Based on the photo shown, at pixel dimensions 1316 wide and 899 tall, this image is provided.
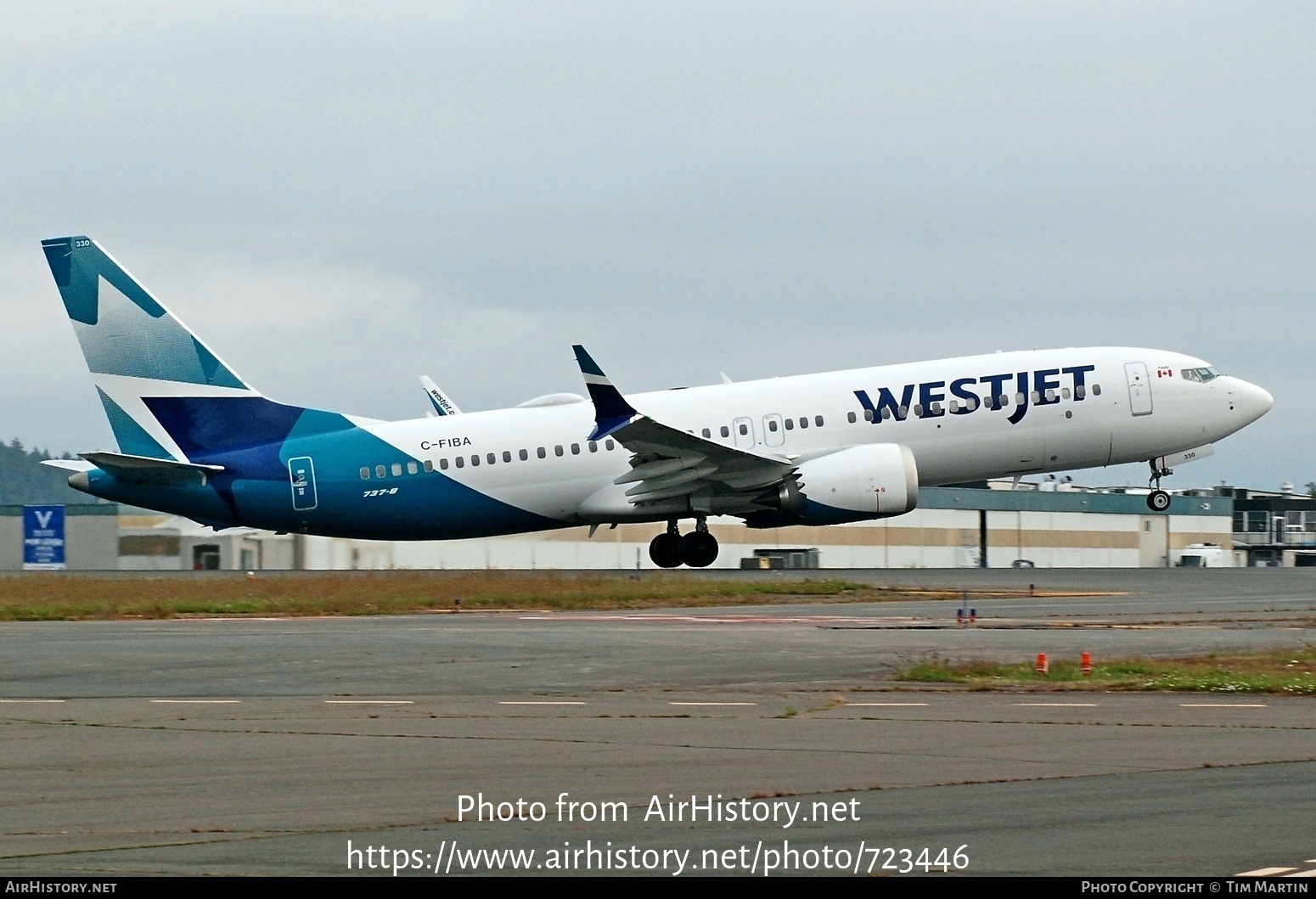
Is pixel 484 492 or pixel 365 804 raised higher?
pixel 484 492

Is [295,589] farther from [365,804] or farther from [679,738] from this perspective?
[365,804]

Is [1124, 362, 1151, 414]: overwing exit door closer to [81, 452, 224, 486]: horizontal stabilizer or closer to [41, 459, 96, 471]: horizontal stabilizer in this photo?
[81, 452, 224, 486]: horizontal stabilizer

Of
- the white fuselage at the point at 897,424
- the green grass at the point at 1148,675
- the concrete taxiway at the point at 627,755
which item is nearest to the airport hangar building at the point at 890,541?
the white fuselage at the point at 897,424

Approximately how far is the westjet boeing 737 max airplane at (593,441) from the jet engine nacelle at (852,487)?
1.7 inches

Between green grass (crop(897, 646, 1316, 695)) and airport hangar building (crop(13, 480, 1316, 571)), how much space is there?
99.8 ft

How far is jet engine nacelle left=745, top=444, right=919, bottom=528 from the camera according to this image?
39.2m

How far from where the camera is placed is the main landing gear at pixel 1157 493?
138 feet

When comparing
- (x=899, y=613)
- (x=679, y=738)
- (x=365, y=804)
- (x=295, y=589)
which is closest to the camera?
(x=365, y=804)

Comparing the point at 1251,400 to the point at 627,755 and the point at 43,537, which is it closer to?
the point at 627,755

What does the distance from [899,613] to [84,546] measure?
42.1m

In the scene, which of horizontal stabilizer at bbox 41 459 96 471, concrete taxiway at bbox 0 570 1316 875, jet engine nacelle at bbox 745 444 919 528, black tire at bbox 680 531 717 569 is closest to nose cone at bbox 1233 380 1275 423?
jet engine nacelle at bbox 745 444 919 528

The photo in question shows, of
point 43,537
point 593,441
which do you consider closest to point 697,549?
point 593,441

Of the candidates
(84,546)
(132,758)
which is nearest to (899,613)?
(132,758)

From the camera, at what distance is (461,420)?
41.9 meters
